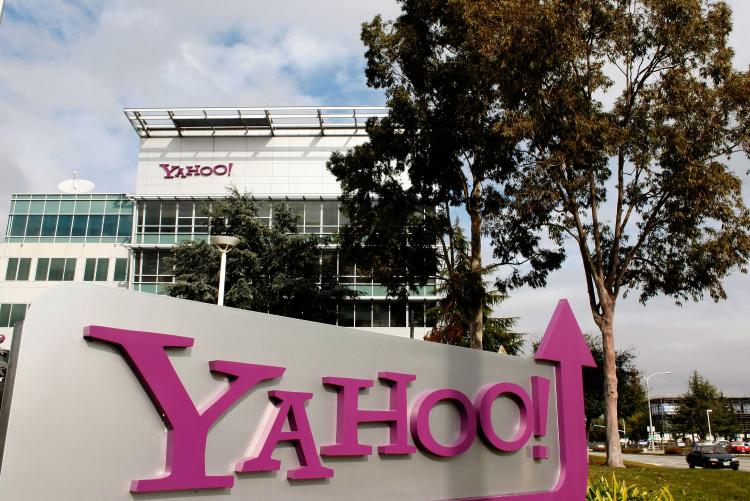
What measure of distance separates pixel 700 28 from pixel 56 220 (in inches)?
1422

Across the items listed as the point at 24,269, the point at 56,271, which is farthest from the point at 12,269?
the point at 56,271

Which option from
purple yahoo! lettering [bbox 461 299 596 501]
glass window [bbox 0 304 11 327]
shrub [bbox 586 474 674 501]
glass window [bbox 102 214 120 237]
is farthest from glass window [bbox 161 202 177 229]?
purple yahoo! lettering [bbox 461 299 596 501]

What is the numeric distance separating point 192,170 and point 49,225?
9826 millimetres

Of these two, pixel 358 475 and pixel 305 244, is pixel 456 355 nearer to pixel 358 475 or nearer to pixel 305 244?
pixel 358 475

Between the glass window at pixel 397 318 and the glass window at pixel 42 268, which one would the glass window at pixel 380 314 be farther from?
the glass window at pixel 42 268

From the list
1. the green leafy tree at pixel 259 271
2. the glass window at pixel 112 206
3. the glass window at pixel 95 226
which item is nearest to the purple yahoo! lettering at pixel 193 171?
the glass window at pixel 112 206

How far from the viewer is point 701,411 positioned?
2398 inches

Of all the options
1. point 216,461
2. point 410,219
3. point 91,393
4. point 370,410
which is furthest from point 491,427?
point 410,219

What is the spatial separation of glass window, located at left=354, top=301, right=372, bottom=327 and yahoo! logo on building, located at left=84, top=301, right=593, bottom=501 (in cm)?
2798

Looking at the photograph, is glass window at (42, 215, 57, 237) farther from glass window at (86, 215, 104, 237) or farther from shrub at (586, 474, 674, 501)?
shrub at (586, 474, 674, 501)

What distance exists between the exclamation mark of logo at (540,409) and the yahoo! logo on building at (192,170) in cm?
3354

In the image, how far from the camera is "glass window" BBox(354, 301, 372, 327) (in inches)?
1367

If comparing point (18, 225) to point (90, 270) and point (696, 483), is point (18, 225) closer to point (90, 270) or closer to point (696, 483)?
point (90, 270)

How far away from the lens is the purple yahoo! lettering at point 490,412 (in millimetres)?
5918
